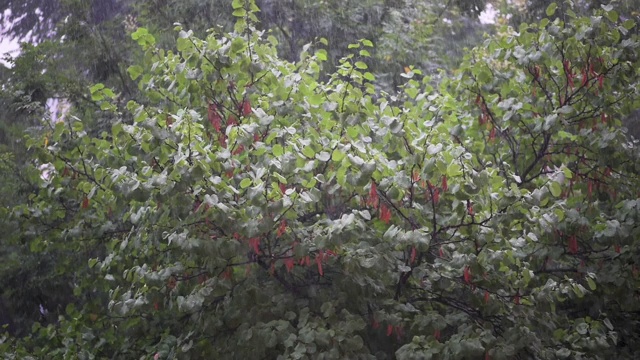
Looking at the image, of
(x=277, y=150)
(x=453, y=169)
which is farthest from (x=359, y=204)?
(x=453, y=169)

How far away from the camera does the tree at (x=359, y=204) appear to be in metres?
4.59

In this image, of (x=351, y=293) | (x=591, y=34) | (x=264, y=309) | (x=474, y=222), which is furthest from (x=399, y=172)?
(x=591, y=34)

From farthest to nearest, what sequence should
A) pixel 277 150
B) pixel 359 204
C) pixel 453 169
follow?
pixel 359 204
pixel 277 150
pixel 453 169

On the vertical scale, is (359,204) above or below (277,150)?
below

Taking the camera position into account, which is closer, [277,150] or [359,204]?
[277,150]

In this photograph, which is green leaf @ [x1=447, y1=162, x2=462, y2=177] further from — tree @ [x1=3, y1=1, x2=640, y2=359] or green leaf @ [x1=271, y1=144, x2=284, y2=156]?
green leaf @ [x1=271, y1=144, x2=284, y2=156]

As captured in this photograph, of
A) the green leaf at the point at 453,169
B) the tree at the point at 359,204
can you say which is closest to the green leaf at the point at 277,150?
the tree at the point at 359,204

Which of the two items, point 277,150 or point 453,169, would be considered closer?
point 453,169

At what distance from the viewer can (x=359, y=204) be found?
17.9 feet

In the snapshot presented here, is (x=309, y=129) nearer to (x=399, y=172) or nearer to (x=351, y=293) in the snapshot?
(x=399, y=172)

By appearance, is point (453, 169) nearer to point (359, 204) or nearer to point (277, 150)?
point (277, 150)

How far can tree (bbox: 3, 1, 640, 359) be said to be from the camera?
15.0 feet

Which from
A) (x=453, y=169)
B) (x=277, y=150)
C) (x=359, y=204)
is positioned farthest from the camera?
(x=359, y=204)

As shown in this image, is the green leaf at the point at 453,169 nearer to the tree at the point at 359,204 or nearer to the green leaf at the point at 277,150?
the tree at the point at 359,204
